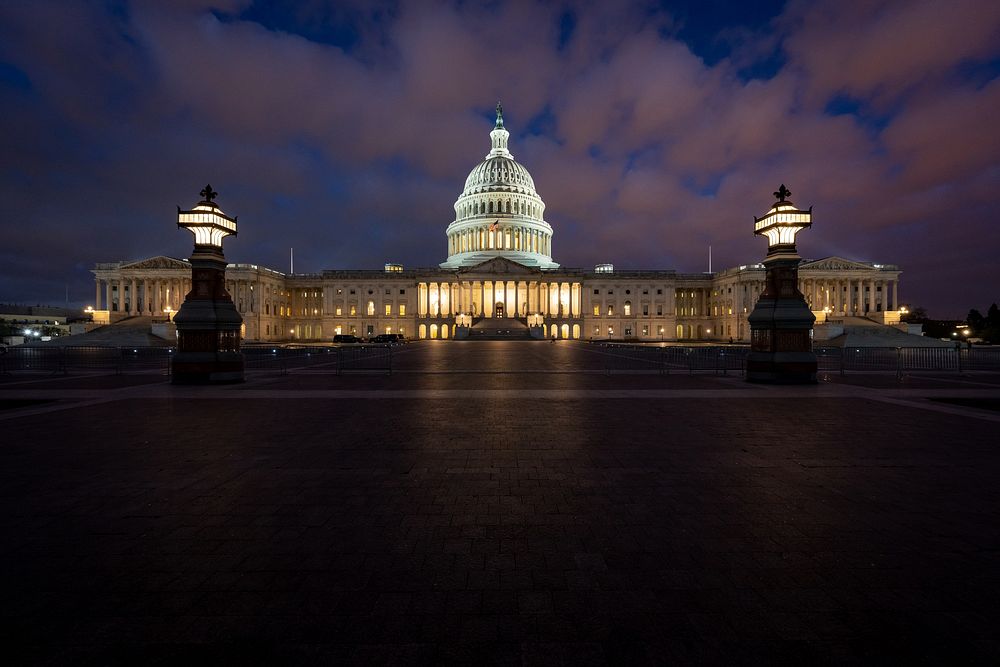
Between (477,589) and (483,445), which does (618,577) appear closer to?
(477,589)

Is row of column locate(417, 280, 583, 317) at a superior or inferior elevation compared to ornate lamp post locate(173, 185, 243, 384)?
superior

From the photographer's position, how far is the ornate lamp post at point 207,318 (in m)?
19.8

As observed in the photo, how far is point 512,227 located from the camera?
129m

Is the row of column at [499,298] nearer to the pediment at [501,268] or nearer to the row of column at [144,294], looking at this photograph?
the pediment at [501,268]

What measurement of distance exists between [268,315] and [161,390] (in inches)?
4078

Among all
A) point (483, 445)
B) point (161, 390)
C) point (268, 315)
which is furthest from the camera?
point (268, 315)

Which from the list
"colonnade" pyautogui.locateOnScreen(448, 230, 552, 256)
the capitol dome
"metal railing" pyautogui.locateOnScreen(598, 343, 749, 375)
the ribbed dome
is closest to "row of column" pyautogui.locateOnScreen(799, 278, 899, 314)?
the capitol dome

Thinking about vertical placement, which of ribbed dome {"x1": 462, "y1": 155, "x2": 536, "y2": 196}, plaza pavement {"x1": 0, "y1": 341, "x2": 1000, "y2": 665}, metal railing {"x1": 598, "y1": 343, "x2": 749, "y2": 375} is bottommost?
plaza pavement {"x1": 0, "y1": 341, "x2": 1000, "y2": 665}

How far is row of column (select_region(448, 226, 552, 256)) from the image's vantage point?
129 metres

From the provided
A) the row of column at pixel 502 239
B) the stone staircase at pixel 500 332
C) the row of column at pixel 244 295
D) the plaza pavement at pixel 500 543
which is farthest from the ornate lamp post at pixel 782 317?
the row of column at pixel 502 239

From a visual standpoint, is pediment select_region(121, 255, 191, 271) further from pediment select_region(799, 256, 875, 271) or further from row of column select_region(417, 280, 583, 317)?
pediment select_region(799, 256, 875, 271)

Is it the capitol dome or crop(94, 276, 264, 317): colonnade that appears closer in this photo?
crop(94, 276, 264, 317): colonnade

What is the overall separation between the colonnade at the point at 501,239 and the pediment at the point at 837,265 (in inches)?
2514

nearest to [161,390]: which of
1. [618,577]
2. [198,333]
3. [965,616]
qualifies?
[198,333]
